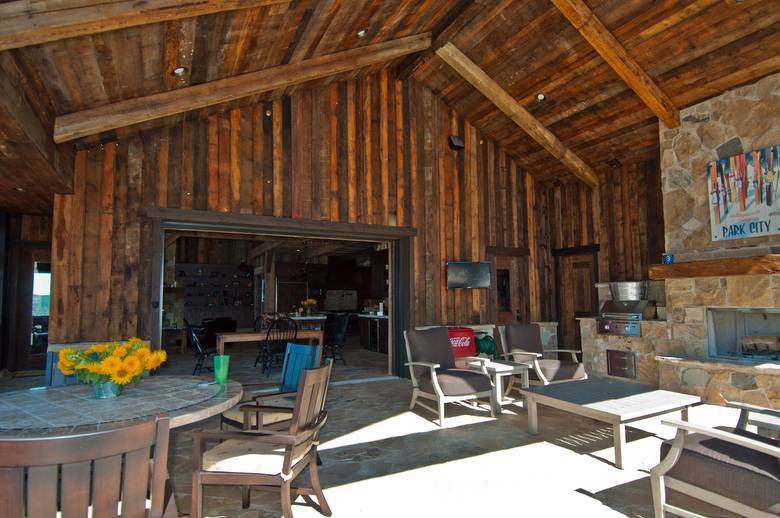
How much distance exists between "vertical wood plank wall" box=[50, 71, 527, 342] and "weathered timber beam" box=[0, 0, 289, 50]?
102 inches

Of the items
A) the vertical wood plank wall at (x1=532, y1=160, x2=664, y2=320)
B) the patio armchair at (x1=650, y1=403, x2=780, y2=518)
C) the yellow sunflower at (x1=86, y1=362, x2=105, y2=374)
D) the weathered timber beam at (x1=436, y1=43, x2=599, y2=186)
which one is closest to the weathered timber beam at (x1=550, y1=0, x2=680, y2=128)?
the vertical wood plank wall at (x1=532, y1=160, x2=664, y2=320)

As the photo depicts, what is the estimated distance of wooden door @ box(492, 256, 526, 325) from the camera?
8.27 metres

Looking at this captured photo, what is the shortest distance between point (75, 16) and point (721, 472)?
444 centimetres

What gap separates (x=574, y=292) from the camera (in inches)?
335

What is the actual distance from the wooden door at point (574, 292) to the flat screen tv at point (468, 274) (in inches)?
73.8

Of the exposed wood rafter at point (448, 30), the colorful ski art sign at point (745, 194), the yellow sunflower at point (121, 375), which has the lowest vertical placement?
the yellow sunflower at point (121, 375)

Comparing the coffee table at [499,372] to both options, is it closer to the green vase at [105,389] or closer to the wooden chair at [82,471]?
the green vase at [105,389]

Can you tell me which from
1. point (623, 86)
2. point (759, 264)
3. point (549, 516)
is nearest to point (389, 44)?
point (623, 86)

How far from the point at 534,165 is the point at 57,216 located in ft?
23.6

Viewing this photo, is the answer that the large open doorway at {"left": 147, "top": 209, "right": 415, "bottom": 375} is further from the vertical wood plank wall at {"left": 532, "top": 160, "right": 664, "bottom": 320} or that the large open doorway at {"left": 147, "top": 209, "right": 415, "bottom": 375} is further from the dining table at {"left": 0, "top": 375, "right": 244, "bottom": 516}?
the dining table at {"left": 0, "top": 375, "right": 244, "bottom": 516}

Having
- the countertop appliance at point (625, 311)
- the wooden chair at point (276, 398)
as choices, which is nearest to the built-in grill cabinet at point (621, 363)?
the countertop appliance at point (625, 311)

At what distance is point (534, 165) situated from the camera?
331 inches

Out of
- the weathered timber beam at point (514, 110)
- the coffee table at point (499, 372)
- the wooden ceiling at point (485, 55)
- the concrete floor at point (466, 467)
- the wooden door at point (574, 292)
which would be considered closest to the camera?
the concrete floor at point (466, 467)

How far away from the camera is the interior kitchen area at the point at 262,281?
39.5ft
